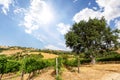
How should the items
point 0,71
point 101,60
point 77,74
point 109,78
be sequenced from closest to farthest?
point 109,78 < point 77,74 < point 0,71 < point 101,60

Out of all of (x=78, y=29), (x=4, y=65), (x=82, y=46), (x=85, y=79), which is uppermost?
(x=78, y=29)

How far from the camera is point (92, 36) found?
74.2m

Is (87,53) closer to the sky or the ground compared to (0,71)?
closer to the sky

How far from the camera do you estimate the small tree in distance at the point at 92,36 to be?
74.8 meters

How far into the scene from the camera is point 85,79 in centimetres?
4606

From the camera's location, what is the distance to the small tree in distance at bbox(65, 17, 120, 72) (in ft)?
245

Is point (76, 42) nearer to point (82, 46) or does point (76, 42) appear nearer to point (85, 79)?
point (82, 46)

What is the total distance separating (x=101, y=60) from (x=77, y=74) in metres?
40.4

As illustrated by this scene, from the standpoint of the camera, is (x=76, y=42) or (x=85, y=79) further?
(x=76, y=42)

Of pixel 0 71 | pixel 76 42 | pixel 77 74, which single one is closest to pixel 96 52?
pixel 76 42

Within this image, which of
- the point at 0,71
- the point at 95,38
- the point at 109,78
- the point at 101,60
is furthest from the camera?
the point at 101,60

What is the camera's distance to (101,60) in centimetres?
8869

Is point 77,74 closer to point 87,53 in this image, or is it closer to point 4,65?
point 4,65

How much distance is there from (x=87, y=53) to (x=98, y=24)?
10428 millimetres
